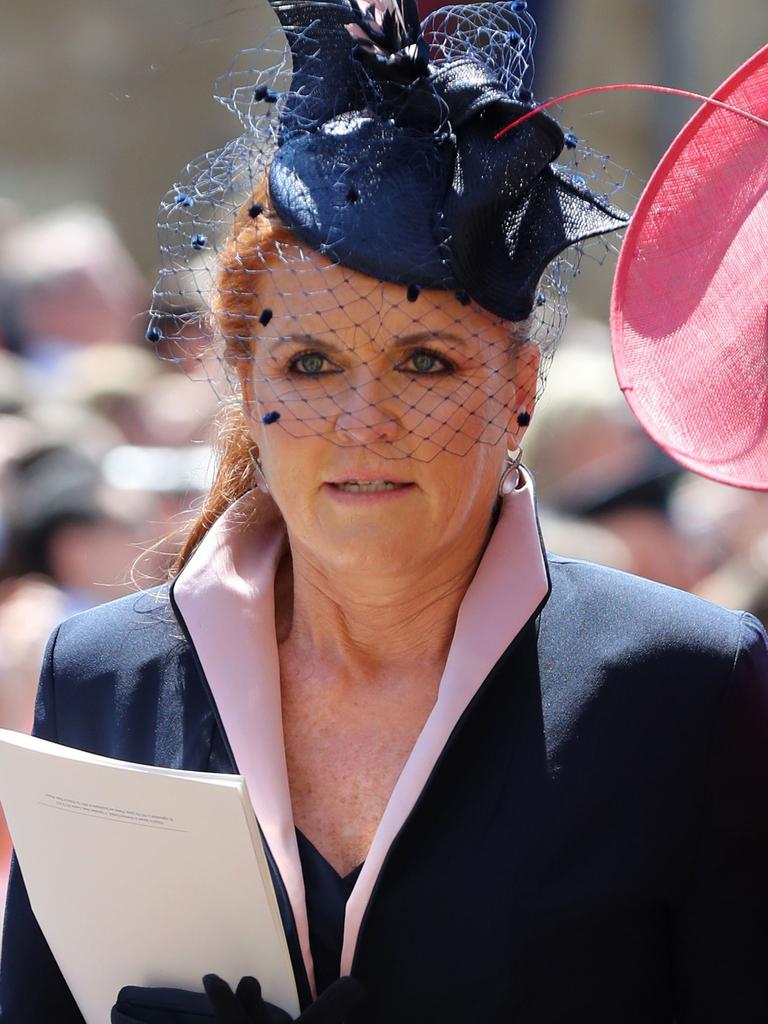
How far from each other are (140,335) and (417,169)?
342 centimetres

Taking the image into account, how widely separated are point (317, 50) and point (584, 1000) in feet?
4.22

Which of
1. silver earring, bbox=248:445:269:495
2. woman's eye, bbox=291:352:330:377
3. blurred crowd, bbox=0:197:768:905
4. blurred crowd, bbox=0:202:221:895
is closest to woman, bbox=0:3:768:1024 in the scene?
woman's eye, bbox=291:352:330:377

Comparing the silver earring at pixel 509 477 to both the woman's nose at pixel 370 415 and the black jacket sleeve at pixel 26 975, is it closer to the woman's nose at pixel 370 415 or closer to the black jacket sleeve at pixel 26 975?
the woman's nose at pixel 370 415

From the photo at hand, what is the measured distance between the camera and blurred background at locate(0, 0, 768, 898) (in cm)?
368

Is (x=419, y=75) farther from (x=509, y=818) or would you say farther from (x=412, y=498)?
(x=509, y=818)

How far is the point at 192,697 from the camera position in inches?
83.6

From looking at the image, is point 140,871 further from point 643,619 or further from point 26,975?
point 643,619

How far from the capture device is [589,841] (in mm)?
1919

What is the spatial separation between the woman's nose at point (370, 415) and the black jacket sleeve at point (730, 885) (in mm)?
571

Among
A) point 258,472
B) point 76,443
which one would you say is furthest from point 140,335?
point 258,472

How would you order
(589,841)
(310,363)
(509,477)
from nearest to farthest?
(589,841)
(310,363)
(509,477)

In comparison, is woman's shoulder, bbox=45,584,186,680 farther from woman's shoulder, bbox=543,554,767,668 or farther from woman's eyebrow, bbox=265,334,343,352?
woman's shoulder, bbox=543,554,767,668

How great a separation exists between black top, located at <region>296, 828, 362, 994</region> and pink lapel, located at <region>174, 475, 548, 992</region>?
0.02 m

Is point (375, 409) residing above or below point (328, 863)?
above
